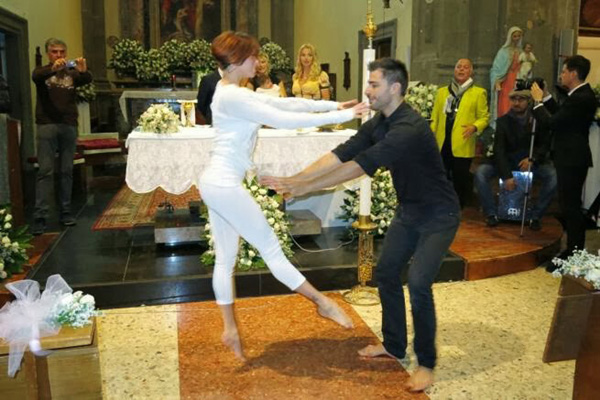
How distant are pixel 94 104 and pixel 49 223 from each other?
7351 millimetres

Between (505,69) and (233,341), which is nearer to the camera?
(233,341)

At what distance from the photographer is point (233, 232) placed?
2.88 m

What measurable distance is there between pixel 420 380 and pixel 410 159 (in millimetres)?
1041

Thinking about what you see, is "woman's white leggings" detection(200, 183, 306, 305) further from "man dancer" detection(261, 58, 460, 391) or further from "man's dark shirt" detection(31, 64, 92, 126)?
"man's dark shirt" detection(31, 64, 92, 126)

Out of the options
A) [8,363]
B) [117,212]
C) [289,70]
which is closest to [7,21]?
[117,212]

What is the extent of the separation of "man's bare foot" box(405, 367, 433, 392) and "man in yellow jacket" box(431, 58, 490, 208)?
Result: 10.6ft

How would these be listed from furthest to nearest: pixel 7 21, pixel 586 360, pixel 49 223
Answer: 1. pixel 7 21
2. pixel 49 223
3. pixel 586 360

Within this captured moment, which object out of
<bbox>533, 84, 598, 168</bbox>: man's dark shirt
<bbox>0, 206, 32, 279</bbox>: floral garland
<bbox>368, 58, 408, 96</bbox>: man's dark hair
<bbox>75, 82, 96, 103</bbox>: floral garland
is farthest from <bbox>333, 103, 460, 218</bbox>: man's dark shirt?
<bbox>75, 82, 96, 103</bbox>: floral garland

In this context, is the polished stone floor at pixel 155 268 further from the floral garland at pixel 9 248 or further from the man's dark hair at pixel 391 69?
the man's dark hair at pixel 391 69

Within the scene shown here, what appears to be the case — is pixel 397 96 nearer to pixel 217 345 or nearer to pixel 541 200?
pixel 217 345

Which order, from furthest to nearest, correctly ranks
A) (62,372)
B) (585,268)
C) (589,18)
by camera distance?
(589,18) < (585,268) < (62,372)

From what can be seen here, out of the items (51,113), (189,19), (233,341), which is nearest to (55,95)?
(51,113)

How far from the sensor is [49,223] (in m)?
5.53

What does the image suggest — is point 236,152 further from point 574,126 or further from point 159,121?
point 574,126
